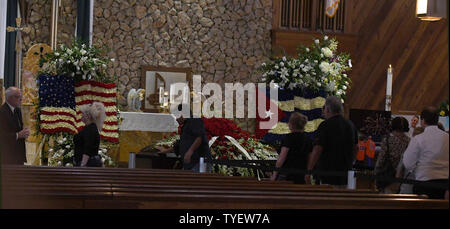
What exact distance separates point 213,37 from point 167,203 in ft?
37.2

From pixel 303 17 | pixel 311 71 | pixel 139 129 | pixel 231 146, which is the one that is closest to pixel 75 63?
pixel 139 129

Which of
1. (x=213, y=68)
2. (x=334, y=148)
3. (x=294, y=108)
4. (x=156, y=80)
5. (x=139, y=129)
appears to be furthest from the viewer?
(x=213, y=68)

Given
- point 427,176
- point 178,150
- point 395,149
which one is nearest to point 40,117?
point 178,150

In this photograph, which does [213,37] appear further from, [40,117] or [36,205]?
[36,205]

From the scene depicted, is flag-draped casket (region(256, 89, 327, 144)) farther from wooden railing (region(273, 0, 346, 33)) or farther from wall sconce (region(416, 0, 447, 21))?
wooden railing (region(273, 0, 346, 33))

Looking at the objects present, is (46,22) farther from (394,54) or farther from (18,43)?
(394,54)

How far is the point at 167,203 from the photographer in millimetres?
1987

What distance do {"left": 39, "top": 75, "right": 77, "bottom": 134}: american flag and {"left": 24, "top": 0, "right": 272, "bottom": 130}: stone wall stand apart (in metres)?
4.42

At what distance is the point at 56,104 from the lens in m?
8.05

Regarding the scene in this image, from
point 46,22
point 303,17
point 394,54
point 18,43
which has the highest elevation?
point 303,17

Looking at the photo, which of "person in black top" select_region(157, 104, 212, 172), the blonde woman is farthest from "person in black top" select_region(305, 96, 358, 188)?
the blonde woman

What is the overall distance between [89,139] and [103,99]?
2.37 meters

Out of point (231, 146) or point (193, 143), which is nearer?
point (193, 143)

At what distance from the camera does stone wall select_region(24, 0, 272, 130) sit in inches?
501
